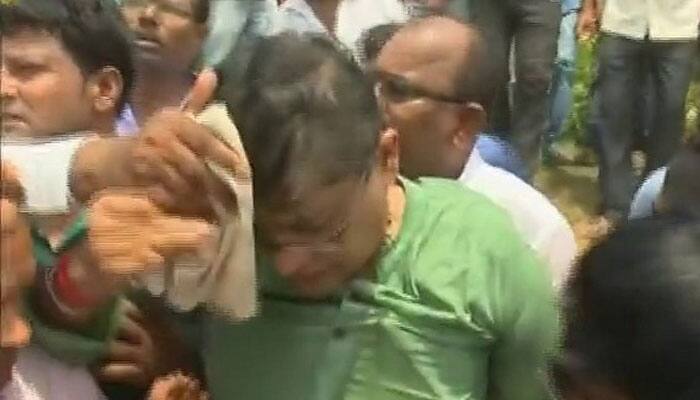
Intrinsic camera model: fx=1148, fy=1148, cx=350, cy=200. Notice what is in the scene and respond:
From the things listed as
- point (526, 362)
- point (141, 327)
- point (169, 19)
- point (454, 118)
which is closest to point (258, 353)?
point (141, 327)

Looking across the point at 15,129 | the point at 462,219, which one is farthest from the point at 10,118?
the point at 462,219

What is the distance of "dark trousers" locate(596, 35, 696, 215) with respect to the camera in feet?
8.82

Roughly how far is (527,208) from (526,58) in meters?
1.40

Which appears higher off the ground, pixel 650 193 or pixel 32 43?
pixel 32 43

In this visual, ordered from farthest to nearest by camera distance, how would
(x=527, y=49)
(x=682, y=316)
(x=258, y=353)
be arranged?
(x=527, y=49) → (x=258, y=353) → (x=682, y=316)

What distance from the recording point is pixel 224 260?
2.27 feet

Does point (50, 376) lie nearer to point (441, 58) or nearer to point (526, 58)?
point (441, 58)

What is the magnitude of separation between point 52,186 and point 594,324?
1.11ft

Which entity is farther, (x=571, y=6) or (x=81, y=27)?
(x=571, y=6)

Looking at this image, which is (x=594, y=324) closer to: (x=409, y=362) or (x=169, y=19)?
(x=409, y=362)

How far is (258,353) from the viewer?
2.76ft

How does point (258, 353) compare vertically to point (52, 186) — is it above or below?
below

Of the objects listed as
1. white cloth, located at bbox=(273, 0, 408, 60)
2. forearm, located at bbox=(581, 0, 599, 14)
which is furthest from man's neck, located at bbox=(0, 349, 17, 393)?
forearm, located at bbox=(581, 0, 599, 14)

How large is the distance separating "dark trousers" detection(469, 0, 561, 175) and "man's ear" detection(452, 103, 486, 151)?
1.04 meters
